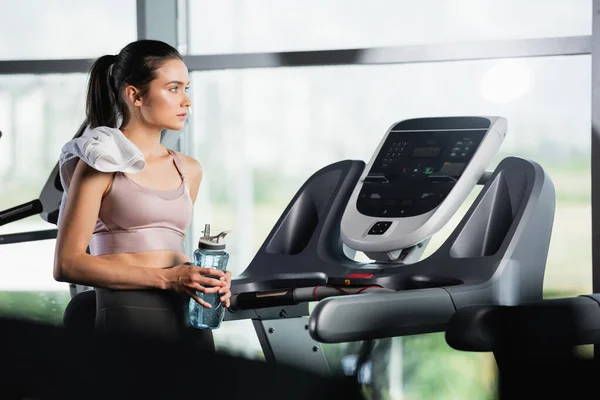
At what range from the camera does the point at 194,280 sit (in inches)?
52.9

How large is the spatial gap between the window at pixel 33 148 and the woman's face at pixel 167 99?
103 inches

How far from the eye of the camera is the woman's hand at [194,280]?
1348 millimetres

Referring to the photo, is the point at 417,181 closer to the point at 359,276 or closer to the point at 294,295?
the point at 359,276

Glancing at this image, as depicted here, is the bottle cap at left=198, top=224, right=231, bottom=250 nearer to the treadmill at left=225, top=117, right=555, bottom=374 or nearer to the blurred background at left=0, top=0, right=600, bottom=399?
the treadmill at left=225, top=117, right=555, bottom=374

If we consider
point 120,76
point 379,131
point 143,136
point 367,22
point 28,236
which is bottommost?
point 28,236

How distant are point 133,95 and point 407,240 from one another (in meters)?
0.76

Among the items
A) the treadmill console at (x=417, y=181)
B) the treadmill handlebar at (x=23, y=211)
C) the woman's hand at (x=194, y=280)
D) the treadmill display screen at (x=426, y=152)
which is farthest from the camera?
the treadmill handlebar at (x=23, y=211)

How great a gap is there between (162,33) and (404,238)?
2.09 m

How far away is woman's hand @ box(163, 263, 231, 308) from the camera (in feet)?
4.42

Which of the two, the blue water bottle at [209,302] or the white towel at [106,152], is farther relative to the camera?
the blue water bottle at [209,302]

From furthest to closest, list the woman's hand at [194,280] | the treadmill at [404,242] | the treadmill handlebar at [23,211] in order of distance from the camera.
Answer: the treadmill handlebar at [23,211], the treadmill at [404,242], the woman's hand at [194,280]

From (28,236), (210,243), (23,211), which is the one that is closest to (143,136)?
(210,243)

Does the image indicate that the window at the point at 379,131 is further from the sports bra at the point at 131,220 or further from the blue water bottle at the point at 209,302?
the sports bra at the point at 131,220

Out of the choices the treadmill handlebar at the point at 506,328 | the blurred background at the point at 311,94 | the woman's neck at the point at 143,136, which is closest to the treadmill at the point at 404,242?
the treadmill handlebar at the point at 506,328
